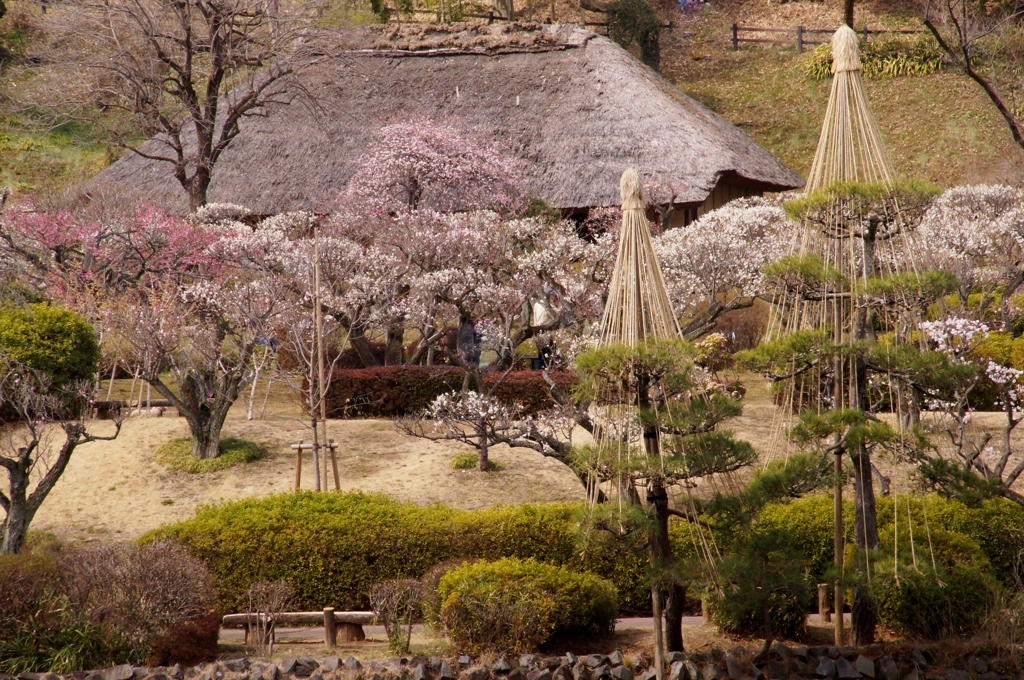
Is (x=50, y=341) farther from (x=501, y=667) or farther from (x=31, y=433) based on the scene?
(x=501, y=667)

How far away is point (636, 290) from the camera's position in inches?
302

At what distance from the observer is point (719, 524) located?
803cm

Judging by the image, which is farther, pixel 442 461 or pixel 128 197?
pixel 128 197

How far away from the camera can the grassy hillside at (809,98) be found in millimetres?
31703

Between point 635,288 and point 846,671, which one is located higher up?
point 635,288

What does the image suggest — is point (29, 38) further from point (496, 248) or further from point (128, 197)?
point (496, 248)

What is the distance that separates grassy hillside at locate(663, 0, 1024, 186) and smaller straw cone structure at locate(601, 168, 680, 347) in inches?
716

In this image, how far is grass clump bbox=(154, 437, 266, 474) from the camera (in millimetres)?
13414

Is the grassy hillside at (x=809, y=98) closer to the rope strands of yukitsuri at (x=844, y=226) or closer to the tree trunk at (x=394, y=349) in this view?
the tree trunk at (x=394, y=349)

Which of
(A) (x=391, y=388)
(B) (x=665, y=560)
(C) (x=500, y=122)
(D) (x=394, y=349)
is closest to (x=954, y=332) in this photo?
(B) (x=665, y=560)

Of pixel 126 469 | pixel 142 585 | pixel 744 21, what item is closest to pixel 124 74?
pixel 126 469

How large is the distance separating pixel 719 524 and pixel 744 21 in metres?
42.2

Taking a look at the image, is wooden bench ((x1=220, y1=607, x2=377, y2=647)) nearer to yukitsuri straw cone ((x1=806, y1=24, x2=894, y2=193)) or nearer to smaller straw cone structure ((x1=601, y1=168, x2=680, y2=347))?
smaller straw cone structure ((x1=601, y1=168, x2=680, y2=347))

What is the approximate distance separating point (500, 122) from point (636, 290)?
713 inches
